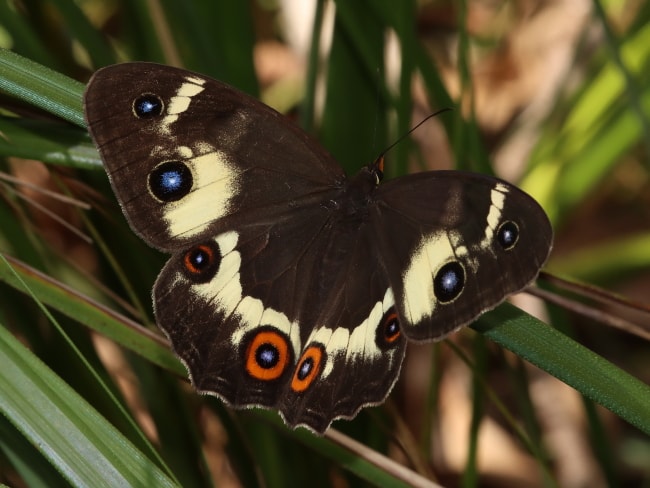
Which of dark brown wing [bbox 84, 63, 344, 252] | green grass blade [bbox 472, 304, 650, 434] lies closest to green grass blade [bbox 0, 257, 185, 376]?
dark brown wing [bbox 84, 63, 344, 252]

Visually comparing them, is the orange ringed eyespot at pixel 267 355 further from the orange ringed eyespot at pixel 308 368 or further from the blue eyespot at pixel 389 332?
the blue eyespot at pixel 389 332

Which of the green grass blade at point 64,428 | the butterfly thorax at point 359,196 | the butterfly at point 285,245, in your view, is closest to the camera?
the green grass blade at point 64,428

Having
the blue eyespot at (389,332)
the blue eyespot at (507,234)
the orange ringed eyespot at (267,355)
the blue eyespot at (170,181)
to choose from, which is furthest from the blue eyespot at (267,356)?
the blue eyespot at (507,234)

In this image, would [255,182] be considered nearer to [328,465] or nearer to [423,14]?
[328,465]

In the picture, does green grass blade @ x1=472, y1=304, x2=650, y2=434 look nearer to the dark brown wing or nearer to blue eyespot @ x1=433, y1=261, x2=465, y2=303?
blue eyespot @ x1=433, y1=261, x2=465, y2=303

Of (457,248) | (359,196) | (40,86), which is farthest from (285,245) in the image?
(40,86)

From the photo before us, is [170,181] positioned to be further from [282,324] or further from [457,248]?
[457,248]

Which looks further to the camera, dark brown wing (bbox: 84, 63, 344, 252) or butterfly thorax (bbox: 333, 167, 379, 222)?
butterfly thorax (bbox: 333, 167, 379, 222)
